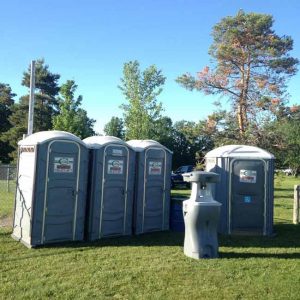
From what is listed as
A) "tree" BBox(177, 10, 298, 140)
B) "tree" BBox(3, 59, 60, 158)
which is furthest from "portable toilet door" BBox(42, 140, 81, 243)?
"tree" BBox(3, 59, 60, 158)

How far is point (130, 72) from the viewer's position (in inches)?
1226

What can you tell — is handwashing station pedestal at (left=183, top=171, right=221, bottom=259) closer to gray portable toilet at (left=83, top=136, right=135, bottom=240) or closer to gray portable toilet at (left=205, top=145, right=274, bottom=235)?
gray portable toilet at (left=83, top=136, right=135, bottom=240)

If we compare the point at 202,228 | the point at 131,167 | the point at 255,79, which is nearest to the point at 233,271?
the point at 202,228

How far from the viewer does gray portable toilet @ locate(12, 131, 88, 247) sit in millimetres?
8617

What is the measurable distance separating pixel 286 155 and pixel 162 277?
558 inches

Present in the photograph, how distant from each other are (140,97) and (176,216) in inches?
827

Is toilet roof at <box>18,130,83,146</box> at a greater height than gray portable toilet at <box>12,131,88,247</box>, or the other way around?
toilet roof at <box>18,130,83,146</box>

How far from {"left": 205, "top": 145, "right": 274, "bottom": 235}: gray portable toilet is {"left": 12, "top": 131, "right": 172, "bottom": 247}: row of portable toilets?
147 cm

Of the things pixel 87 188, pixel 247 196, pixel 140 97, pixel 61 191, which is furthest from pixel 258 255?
pixel 140 97

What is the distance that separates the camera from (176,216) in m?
11.1

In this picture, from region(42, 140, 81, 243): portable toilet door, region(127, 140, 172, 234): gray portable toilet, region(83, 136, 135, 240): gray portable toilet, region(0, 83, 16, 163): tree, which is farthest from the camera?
region(0, 83, 16, 163): tree

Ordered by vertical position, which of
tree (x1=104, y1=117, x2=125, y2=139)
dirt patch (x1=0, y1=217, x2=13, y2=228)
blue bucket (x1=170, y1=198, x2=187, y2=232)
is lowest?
dirt patch (x1=0, y1=217, x2=13, y2=228)

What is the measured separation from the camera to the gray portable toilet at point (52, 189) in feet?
28.3

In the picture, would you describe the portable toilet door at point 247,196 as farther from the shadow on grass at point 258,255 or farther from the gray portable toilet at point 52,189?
the gray portable toilet at point 52,189
